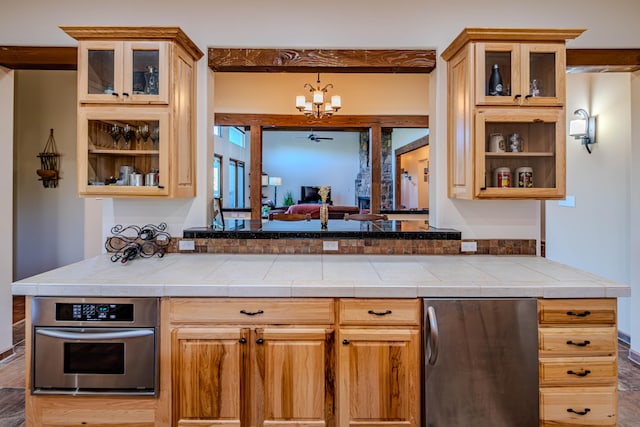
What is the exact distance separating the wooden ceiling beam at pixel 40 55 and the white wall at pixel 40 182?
7.03 ft

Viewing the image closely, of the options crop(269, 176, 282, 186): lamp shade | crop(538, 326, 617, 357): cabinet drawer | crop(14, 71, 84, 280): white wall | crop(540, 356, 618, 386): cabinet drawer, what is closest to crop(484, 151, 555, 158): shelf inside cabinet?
crop(538, 326, 617, 357): cabinet drawer

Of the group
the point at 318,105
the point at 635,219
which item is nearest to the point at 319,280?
the point at 635,219

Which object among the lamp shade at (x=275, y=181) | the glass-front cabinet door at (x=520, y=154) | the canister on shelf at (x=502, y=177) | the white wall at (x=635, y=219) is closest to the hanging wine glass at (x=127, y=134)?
the glass-front cabinet door at (x=520, y=154)

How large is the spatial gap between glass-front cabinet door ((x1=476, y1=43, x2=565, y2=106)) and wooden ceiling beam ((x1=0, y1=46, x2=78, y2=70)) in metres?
2.81

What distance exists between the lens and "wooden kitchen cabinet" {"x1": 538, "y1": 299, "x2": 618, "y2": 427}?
1.76 metres

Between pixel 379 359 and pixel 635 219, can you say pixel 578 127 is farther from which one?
pixel 379 359

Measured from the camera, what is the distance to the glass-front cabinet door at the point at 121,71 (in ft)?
7.23

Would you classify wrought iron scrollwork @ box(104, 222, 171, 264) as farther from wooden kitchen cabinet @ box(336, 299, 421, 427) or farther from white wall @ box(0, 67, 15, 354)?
wooden kitchen cabinet @ box(336, 299, 421, 427)

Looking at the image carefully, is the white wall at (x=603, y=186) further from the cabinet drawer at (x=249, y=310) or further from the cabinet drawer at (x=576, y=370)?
the cabinet drawer at (x=249, y=310)

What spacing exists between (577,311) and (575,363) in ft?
0.82

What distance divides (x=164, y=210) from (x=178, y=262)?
542 mm

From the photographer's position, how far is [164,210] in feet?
8.66

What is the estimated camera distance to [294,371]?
1779mm

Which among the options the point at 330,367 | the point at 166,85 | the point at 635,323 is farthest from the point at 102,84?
the point at 635,323
